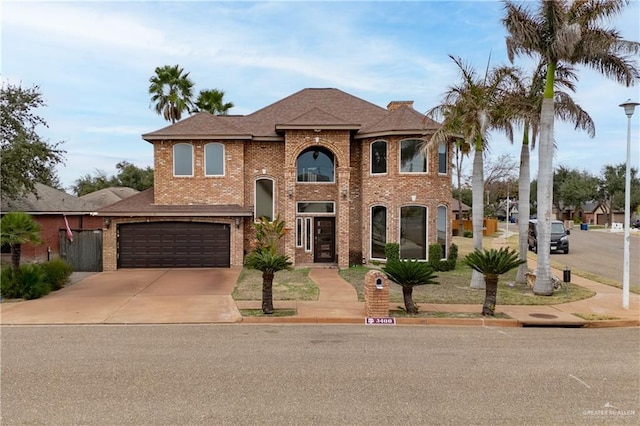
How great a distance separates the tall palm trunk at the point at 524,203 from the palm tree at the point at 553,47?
123 cm

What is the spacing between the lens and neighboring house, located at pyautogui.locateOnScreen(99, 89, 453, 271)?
17656 millimetres

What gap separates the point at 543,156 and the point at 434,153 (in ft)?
18.0

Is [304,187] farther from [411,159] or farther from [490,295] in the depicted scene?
[490,295]

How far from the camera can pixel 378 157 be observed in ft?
59.9

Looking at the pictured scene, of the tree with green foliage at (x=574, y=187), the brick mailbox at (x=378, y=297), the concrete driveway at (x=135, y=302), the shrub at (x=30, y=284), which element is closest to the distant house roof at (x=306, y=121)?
the concrete driveway at (x=135, y=302)

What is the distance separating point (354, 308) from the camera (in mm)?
10992

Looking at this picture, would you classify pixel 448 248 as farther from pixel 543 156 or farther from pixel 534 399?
pixel 534 399

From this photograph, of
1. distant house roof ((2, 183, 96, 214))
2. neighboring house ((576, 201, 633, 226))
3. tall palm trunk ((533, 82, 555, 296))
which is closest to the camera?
tall palm trunk ((533, 82, 555, 296))

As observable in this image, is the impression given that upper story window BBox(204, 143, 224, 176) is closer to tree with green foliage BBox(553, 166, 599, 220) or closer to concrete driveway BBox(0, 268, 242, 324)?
concrete driveway BBox(0, 268, 242, 324)

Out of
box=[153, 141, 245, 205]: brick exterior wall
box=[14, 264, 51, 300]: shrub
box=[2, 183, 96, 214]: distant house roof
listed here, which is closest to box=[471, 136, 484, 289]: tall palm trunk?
box=[153, 141, 245, 205]: brick exterior wall

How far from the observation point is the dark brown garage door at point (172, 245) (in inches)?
696

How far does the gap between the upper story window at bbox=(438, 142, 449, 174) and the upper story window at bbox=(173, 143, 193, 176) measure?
10906mm

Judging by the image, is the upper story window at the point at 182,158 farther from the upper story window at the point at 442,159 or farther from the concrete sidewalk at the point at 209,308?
the upper story window at the point at 442,159

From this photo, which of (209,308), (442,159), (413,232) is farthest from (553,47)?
(209,308)
